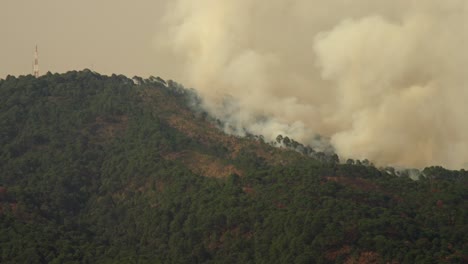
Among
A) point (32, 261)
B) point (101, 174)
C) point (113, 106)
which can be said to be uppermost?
point (113, 106)

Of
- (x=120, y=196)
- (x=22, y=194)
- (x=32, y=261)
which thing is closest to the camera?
(x=32, y=261)

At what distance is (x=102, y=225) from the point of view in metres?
110

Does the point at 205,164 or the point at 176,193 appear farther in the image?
the point at 205,164

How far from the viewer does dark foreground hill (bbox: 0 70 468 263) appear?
298ft

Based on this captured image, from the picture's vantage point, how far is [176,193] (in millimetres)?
108188

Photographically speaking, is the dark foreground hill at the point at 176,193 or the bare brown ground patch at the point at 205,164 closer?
the dark foreground hill at the point at 176,193

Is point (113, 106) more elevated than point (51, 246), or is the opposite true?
point (113, 106)

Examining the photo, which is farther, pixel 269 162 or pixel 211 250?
pixel 269 162

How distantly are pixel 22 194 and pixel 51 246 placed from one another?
15295mm

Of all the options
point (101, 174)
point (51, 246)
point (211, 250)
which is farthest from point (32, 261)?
point (101, 174)

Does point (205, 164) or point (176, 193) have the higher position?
point (205, 164)

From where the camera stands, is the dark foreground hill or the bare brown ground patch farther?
the bare brown ground patch

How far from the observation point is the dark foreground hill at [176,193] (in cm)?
9088

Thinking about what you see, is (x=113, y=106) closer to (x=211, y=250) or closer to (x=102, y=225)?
(x=102, y=225)
